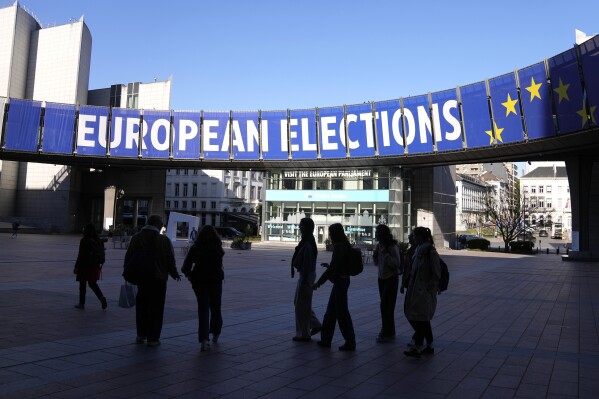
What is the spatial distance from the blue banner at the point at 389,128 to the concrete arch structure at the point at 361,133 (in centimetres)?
8

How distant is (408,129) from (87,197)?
1527 inches

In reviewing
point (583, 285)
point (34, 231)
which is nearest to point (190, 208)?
point (34, 231)

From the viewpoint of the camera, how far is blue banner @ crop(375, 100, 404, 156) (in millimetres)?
37844

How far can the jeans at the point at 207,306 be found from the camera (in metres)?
6.83

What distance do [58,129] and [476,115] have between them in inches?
1324

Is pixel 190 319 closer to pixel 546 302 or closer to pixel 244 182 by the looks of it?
pixel 546 302

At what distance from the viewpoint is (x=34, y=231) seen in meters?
52.8

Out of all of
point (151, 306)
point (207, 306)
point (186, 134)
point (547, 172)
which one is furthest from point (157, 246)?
point (547, 172)

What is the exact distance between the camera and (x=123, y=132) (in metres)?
43.8

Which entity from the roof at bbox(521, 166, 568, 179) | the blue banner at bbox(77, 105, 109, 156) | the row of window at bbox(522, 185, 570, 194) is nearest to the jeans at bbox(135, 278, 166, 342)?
the blue banner at bbox(77, 105, 109, 156)

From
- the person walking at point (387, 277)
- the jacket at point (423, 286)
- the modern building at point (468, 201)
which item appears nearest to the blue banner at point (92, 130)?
the person walking at point (387, 277)

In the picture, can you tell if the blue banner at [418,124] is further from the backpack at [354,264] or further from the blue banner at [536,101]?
the backpack at [354,264]

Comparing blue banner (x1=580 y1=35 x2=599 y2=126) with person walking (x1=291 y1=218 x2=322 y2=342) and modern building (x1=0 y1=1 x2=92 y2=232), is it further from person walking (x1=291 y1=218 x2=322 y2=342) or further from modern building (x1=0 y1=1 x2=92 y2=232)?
modern building (x1=0 y1=1 x2=92 y2=232)

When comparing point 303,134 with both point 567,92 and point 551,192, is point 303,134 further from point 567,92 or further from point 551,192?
point 551,192
